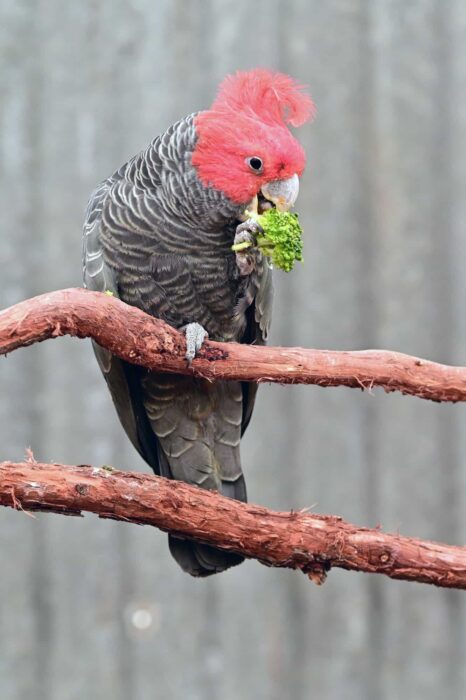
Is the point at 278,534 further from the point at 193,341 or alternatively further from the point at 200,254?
the point at 200,254

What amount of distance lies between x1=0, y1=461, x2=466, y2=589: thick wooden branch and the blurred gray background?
1000mm

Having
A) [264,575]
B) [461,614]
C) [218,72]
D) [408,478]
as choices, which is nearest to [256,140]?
[218,72]

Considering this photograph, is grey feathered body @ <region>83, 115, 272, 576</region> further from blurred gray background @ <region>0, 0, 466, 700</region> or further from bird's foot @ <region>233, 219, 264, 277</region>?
blurred gray background @ <region>0, 0, 466, 700</region>

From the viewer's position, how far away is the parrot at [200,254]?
246cm

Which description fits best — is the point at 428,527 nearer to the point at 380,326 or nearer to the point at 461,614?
the point at 461,614

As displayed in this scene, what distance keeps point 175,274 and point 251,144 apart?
0.49 meters

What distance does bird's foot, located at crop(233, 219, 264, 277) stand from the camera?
2438mm

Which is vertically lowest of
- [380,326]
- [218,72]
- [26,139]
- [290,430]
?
[290,430]

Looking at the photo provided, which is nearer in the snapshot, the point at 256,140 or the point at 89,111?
the point at 256,140

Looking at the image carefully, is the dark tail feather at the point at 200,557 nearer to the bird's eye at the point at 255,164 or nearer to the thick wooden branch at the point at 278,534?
the thick wooden branch at the point at 278,534

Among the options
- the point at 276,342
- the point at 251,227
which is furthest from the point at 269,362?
the point at 276,342

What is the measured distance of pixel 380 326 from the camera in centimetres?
321

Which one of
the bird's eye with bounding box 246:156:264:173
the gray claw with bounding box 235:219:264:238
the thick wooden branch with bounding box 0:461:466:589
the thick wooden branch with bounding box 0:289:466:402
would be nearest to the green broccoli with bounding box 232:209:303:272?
the gray claw with bounding box 235:219:264:238

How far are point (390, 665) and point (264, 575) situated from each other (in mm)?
574
